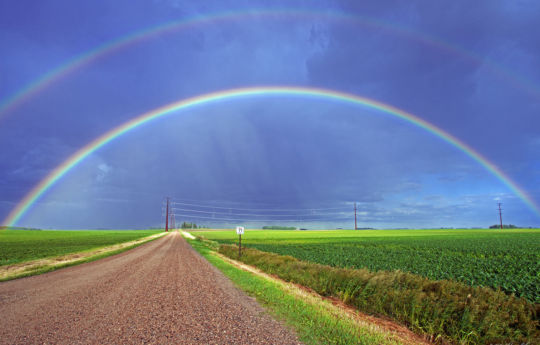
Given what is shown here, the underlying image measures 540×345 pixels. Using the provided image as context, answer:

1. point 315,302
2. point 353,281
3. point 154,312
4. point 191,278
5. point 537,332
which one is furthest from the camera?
point 191,278

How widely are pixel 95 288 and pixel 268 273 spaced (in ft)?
33.9

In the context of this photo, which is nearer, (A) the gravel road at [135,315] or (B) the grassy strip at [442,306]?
(A) the gravel road at [135,315]

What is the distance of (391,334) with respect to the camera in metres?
8.04

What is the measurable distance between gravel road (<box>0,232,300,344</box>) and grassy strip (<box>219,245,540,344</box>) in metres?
4.22

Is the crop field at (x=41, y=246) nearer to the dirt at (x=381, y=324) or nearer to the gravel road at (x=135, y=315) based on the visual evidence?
the gravel road at (x=135, y=315)

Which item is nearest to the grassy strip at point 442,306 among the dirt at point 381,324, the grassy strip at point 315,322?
the dirt at point 381,324

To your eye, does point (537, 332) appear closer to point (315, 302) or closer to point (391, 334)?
point (391, 334)

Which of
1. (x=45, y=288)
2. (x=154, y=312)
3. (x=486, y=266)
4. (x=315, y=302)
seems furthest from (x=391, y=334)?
(x=486, y=266)

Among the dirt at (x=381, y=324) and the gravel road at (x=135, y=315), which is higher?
the gravel road at (x=135, y=315)

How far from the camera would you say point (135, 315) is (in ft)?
30.4

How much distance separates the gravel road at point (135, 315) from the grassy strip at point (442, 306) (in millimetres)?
4220

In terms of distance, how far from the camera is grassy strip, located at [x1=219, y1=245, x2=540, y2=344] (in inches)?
309

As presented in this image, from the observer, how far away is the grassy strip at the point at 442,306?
7844 millimetres

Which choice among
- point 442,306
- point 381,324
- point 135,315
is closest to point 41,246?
point 135,315
